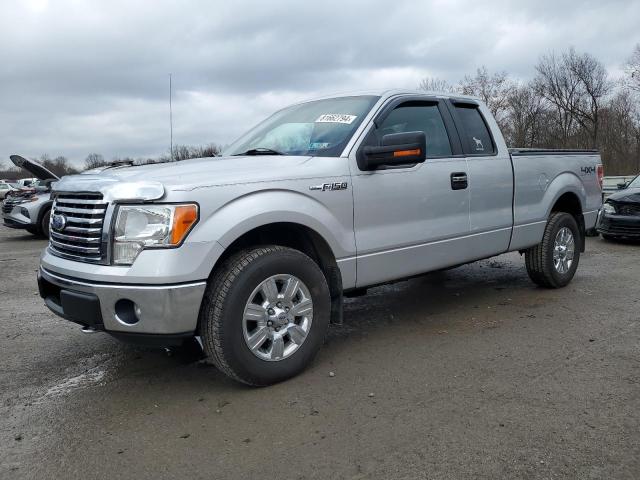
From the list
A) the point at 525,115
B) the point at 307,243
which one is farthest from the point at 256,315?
the point at 525,115

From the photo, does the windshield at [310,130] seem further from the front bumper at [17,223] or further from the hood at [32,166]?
the front bumper at [17,223]

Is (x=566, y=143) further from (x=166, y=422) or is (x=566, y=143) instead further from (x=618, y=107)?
(x=166, y=422)

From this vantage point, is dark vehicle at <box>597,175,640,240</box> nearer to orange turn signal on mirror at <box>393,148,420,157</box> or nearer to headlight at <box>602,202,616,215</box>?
headlight at <box>602,202,616,215</box>

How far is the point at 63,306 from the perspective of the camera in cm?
330

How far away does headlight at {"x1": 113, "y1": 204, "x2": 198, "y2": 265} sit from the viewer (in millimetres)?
3082

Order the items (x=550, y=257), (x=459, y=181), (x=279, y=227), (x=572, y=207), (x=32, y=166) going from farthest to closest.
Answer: (x=32, y=166) < (x=572, y=207) < (x=550, y=257) < (x=459, y=181) < (x=279, y=227)

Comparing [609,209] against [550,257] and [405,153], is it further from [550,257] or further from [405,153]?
[405,153]

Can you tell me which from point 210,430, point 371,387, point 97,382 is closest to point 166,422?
point 210,430

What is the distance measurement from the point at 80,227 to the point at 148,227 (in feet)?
1.73

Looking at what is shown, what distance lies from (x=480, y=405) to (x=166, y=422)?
177cm

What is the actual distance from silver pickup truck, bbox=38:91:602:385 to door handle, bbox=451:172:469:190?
0.02 meters

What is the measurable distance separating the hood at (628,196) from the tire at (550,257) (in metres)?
4.86

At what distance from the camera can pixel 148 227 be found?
10.2ft

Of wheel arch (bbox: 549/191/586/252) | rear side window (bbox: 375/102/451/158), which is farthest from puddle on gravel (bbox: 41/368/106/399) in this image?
wheel arch (bbox: 549/191/586/252)
